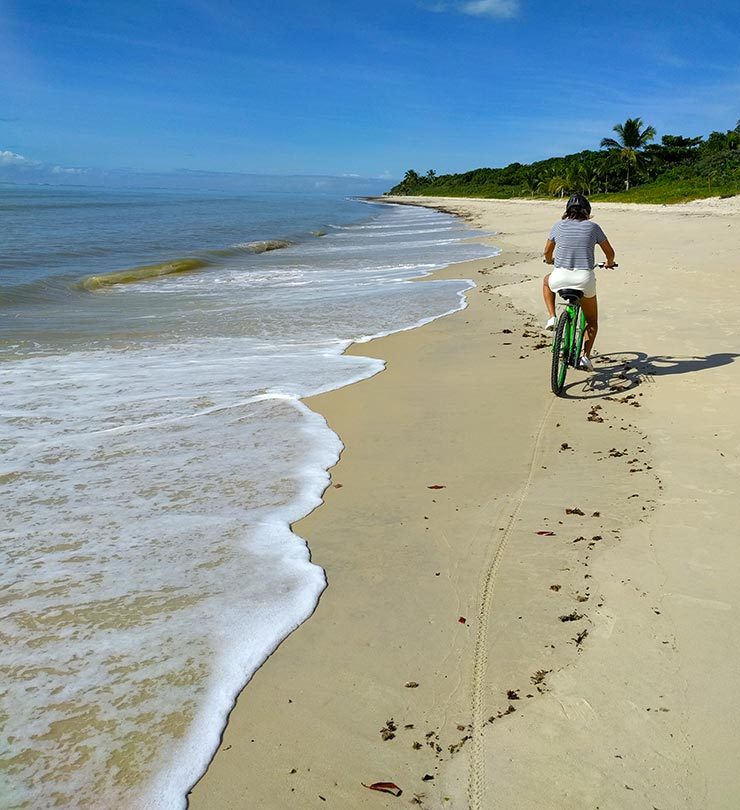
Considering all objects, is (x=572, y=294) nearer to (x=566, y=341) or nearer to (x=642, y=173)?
(x=566, y=341)

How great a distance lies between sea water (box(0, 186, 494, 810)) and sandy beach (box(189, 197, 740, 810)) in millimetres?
230

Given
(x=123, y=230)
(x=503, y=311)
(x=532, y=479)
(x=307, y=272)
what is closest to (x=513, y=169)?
(x=123, y=230)

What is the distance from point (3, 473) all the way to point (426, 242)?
25.4m

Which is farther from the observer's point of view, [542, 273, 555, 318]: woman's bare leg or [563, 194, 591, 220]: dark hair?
[542, 273, 555, 318]: woman's bare leg

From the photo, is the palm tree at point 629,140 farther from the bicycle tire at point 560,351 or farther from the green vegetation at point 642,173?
the bicycle tire at point 560,351

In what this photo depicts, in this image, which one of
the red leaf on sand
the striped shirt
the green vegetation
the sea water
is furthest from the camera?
the green vegetation

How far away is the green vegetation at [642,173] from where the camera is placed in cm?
4690

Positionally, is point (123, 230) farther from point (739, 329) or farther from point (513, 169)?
point (513, 169)

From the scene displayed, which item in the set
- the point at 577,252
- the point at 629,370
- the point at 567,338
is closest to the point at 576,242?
the point at 577,252

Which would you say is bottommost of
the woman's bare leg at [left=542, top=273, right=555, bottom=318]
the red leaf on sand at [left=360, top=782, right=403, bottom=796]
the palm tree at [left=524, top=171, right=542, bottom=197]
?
the red leaf on sand at [left=360, top=782, right=403, bottom=796]

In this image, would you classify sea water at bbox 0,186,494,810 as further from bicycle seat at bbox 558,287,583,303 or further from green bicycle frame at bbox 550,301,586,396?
bicycle seat at bbox 558,287,583,303

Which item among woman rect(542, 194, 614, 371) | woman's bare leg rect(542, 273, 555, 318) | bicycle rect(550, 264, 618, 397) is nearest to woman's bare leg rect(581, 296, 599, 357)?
woman rect(542, 194, 614, 371)

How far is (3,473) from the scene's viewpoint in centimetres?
477

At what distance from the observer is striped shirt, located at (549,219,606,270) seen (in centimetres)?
632
